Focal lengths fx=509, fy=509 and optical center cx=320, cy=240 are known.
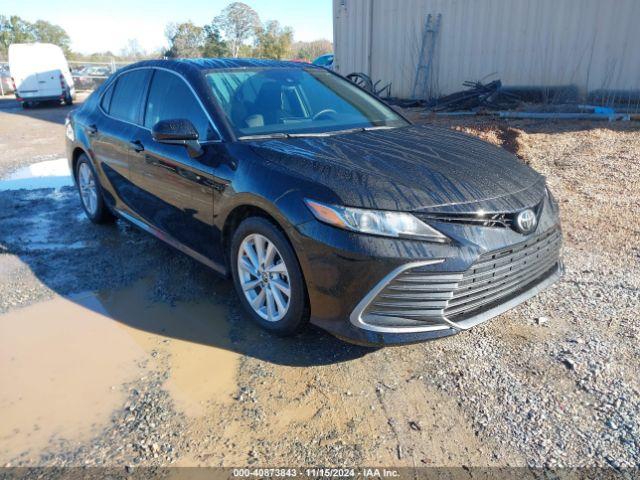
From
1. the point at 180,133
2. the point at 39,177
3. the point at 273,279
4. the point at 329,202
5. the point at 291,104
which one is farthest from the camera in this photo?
the point at 39,177

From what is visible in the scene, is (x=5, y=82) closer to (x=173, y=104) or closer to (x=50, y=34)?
(x=173, y=104)

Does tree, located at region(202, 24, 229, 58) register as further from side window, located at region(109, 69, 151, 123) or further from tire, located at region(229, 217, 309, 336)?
tire, located at region(229, 217, 309, 336)

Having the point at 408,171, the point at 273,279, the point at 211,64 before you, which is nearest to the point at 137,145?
the point at 211,64

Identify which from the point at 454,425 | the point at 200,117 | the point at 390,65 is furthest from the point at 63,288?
the point at 390,65

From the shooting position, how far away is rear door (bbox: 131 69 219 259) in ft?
11.3

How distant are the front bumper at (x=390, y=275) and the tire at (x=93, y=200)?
3262 mm

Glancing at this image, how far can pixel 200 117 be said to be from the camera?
3.54 m

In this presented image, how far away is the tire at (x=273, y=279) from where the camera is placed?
2877mm

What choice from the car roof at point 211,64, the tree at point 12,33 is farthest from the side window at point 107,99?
the tree at point 12,33

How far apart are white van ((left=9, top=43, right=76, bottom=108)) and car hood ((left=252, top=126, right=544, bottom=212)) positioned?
64.4 feet

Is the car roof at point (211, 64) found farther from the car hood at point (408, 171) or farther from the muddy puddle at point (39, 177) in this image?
the muddy puddle at point (39, 177)

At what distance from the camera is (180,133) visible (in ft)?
10.9

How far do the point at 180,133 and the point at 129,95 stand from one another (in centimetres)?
161

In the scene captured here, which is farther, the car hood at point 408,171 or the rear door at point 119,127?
the rear door at point 119,127
